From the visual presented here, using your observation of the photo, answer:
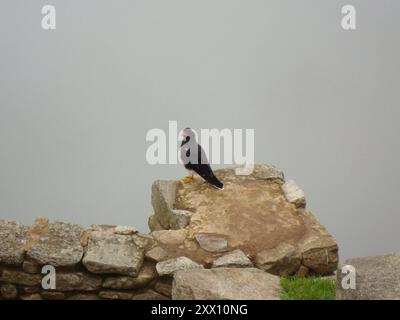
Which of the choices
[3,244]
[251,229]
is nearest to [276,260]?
[251,229]

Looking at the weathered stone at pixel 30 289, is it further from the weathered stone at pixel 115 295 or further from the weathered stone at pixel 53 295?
the weathered stone at pixel 115 295

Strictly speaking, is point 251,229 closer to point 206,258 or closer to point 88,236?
point 206,258

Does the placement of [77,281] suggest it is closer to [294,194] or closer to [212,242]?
[212,242]

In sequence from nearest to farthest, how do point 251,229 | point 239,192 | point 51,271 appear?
point 51,271, point 251,229, point 239,192

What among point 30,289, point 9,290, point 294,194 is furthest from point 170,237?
point 294,194

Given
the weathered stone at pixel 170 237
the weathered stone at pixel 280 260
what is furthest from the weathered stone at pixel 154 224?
the weathered stone at pixel 280 260

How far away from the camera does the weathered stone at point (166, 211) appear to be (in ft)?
26.0

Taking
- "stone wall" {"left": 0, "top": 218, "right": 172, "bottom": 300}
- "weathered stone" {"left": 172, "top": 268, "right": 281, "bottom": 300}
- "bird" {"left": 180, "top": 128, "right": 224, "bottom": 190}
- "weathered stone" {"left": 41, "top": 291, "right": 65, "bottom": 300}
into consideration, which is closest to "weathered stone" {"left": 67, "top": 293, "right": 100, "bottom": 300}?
"stone wall" {"left": 0, "top": 218, "right": 172, "bottom": 300}

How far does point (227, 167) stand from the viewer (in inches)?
384

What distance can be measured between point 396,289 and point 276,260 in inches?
82.9

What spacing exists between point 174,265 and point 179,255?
14.7 inches

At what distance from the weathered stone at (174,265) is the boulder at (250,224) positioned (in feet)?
0.73

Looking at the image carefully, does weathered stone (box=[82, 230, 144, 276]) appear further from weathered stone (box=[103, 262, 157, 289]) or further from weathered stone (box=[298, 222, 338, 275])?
weathered stone (box=[298, 222, 338, 275])
